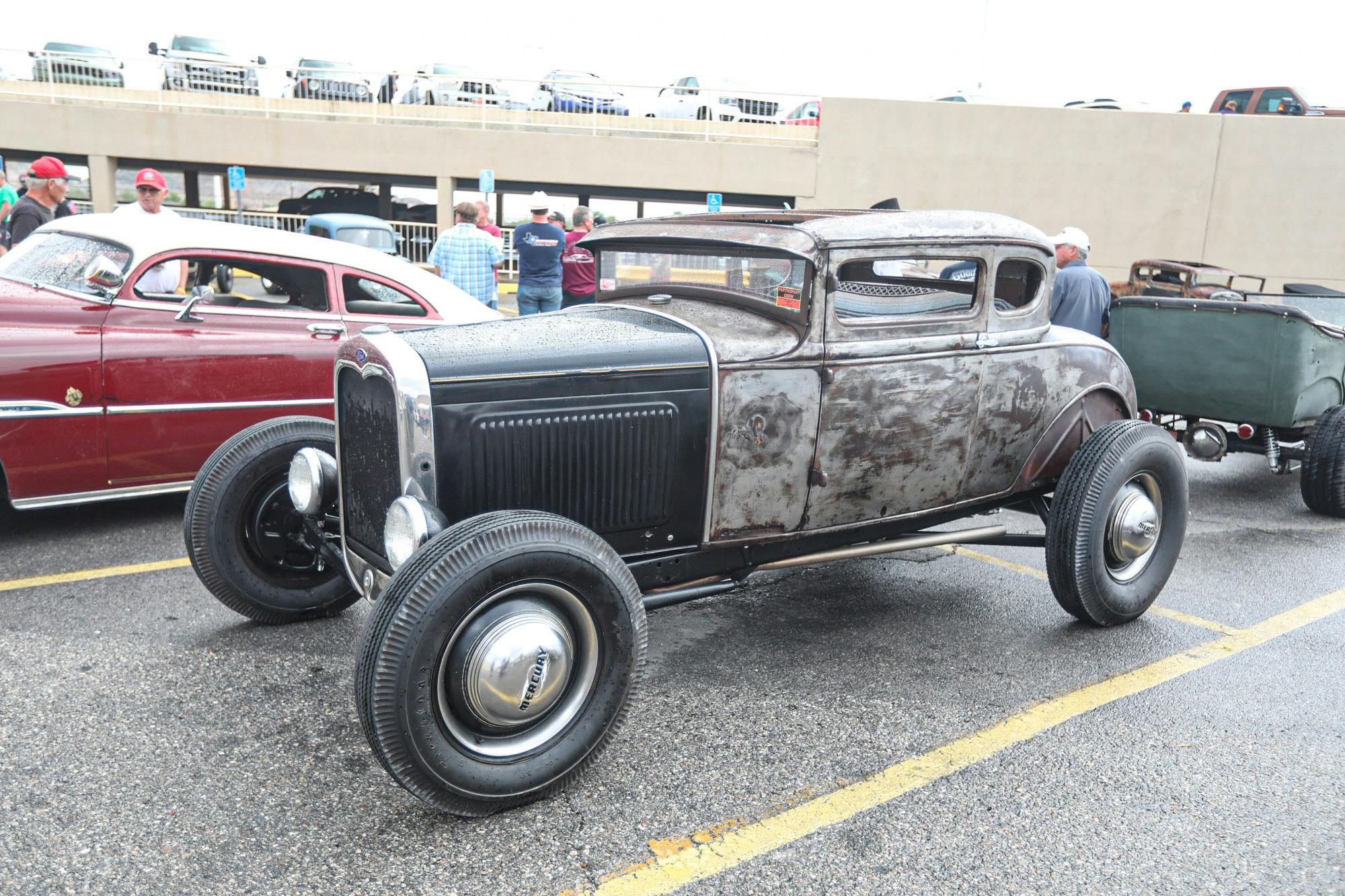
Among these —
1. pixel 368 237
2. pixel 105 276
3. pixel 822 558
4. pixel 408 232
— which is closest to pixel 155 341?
pixel 105 276

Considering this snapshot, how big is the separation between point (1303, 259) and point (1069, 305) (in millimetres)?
18980

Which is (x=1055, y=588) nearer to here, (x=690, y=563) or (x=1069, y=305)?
(x=690, y=563)

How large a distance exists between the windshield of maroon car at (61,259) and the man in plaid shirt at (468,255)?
3.75 m

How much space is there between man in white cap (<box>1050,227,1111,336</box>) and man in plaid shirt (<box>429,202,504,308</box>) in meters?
4.95

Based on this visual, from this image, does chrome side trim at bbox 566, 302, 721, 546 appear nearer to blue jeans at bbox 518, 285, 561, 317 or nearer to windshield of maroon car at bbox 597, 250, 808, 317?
windshield of maroon car at bbox 597, 250, 808, 317

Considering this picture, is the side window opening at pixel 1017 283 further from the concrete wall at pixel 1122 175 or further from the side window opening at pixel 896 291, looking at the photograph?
the concrete wall at pixel 1122 175

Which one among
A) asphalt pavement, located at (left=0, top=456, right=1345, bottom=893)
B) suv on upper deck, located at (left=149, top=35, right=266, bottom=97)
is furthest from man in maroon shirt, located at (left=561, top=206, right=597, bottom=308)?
suv on upper deck, located at (left=149, top=35, right=266, bottom=97)

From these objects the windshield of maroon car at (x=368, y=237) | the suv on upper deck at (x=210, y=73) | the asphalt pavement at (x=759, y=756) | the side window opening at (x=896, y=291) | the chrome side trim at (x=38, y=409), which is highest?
the suv on upper deck at (x=210, y=73)

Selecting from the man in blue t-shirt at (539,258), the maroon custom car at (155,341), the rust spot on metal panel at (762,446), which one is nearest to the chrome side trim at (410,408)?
the rust spot on metal panel at (762,446)

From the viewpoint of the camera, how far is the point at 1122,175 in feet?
70.5

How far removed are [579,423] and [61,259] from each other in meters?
3.75

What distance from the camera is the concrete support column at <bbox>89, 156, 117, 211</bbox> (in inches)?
851

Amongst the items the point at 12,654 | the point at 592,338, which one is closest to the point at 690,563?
the point at 592,338

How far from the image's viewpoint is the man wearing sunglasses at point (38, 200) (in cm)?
784
